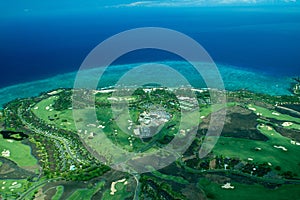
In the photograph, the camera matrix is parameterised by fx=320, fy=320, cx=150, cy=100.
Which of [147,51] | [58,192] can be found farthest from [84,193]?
[147,51]

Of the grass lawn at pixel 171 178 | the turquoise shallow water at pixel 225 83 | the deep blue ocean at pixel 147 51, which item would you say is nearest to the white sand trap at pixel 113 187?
the grass lawn at pixel 171 178

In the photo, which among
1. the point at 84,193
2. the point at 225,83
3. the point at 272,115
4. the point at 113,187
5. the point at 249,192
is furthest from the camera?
the point at 225,83

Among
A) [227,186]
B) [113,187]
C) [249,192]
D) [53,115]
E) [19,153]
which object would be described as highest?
[53,115]


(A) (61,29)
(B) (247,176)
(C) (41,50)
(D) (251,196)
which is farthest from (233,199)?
(A) (61,29)

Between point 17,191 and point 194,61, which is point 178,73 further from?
point 17,191

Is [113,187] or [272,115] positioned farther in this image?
[272,115]

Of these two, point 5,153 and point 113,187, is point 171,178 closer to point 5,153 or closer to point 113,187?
point 113,187
